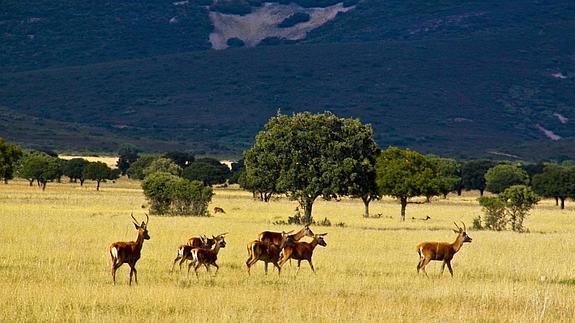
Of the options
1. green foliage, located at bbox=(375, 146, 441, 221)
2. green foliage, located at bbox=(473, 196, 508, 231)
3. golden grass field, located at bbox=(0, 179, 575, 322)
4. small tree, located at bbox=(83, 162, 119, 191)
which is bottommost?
golden grass field, located at bbox=(0, 179, 575, 322)

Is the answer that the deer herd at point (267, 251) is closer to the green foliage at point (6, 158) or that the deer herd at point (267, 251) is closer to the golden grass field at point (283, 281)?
the golden grass field at point (283, 281)

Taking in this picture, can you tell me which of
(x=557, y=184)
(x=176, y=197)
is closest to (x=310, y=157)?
(x=176, y=197)

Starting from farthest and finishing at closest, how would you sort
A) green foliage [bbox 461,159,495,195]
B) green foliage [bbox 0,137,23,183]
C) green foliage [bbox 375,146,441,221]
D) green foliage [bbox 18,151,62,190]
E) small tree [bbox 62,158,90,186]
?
1. green foliage [bbox 461,159,495,195]
2. small tree [bbox 62,158,90,186]
3. green foliage [bbox 18,151,62,190]
4. green foliage [bbox 0,137,23,183]
5. green foliage [bbox 375,146,441,221]

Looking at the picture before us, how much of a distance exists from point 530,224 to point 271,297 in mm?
40983

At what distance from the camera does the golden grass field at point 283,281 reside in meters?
20.3

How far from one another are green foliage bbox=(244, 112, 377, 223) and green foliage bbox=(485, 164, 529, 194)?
63.9 meters

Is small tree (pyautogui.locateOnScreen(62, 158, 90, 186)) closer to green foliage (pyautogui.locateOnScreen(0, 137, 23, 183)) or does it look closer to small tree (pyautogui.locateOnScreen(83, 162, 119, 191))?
small tree (pyautogui.locateOnScreen(83, 162, 119, 191))

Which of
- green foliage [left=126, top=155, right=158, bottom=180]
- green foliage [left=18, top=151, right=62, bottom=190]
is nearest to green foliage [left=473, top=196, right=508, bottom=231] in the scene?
green foliage [left=18, top=151, right=62, bottom=190]

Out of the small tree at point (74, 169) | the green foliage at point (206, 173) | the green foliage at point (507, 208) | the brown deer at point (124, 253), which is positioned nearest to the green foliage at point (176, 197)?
the green foliage at point (507, 208)

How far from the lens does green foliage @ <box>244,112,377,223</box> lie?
53.3 meters

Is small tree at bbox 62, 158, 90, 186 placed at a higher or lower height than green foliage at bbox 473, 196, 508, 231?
higher

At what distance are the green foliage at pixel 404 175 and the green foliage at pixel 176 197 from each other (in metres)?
10.1

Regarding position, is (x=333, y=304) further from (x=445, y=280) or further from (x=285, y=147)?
(x=285, y=147)

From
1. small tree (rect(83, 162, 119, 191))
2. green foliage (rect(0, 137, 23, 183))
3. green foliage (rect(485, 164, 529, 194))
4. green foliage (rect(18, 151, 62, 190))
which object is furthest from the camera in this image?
green foliage (rect(485, 164, 529, 194))
